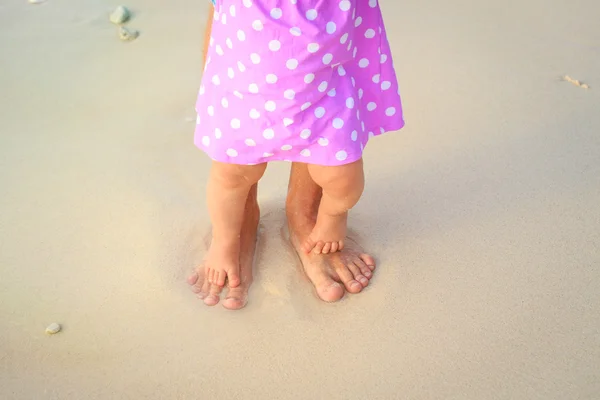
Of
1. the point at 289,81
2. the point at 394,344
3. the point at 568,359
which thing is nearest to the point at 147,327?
the point at 394,344

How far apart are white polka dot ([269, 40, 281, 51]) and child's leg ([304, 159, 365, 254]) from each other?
11.7 inches

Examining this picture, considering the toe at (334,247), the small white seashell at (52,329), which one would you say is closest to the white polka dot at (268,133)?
the toe at (334,247)

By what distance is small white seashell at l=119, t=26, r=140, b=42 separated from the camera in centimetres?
273

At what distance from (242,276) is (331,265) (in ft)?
0.77

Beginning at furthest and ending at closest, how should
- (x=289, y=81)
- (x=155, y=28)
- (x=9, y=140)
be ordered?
(x=155, y=28), (x=9, y=140), (x=289, y=81)

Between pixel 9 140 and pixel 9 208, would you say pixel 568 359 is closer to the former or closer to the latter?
pixel 9 208

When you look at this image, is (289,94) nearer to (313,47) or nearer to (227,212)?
(313,47)

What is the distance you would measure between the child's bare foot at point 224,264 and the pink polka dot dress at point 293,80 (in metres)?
0.32

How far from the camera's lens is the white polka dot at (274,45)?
1.22 m

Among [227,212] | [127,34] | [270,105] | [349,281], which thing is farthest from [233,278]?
[127,34]

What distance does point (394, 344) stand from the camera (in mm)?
1495

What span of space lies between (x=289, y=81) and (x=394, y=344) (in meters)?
0.67

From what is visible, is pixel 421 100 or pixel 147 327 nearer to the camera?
pixel 147 327

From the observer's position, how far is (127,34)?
2734 mm
